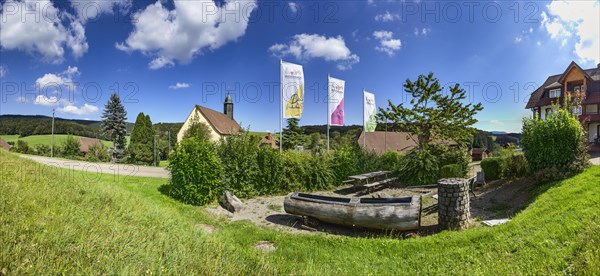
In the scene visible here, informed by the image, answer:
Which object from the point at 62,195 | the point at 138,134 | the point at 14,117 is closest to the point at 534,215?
the point at 62,195

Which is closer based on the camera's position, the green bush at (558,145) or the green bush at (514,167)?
the green bush at (558,145)

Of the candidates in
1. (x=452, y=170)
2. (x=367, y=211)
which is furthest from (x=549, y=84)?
(x=367, y=211)

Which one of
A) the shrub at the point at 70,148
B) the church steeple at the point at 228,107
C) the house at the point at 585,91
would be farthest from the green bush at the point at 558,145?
the church steeple at the point at 228,107

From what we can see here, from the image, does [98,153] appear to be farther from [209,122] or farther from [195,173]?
[195,173]

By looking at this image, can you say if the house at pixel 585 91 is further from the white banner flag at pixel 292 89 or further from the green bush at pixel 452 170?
the white banner flag at pixel 292 89

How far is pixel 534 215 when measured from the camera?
5973 mm

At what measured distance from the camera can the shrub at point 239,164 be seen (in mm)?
10867

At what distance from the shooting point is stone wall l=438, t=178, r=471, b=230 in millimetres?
6633

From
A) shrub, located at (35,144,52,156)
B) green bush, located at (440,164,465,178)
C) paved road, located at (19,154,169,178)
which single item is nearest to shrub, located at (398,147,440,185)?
green bush, located at (440,164,465,178)

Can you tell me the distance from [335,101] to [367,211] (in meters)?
9.94

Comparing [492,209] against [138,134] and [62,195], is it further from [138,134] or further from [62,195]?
[138,134]

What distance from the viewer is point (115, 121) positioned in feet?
148

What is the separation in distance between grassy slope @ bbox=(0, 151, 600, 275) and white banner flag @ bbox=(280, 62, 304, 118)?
7.62m

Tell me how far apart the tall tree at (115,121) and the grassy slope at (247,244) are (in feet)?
148
